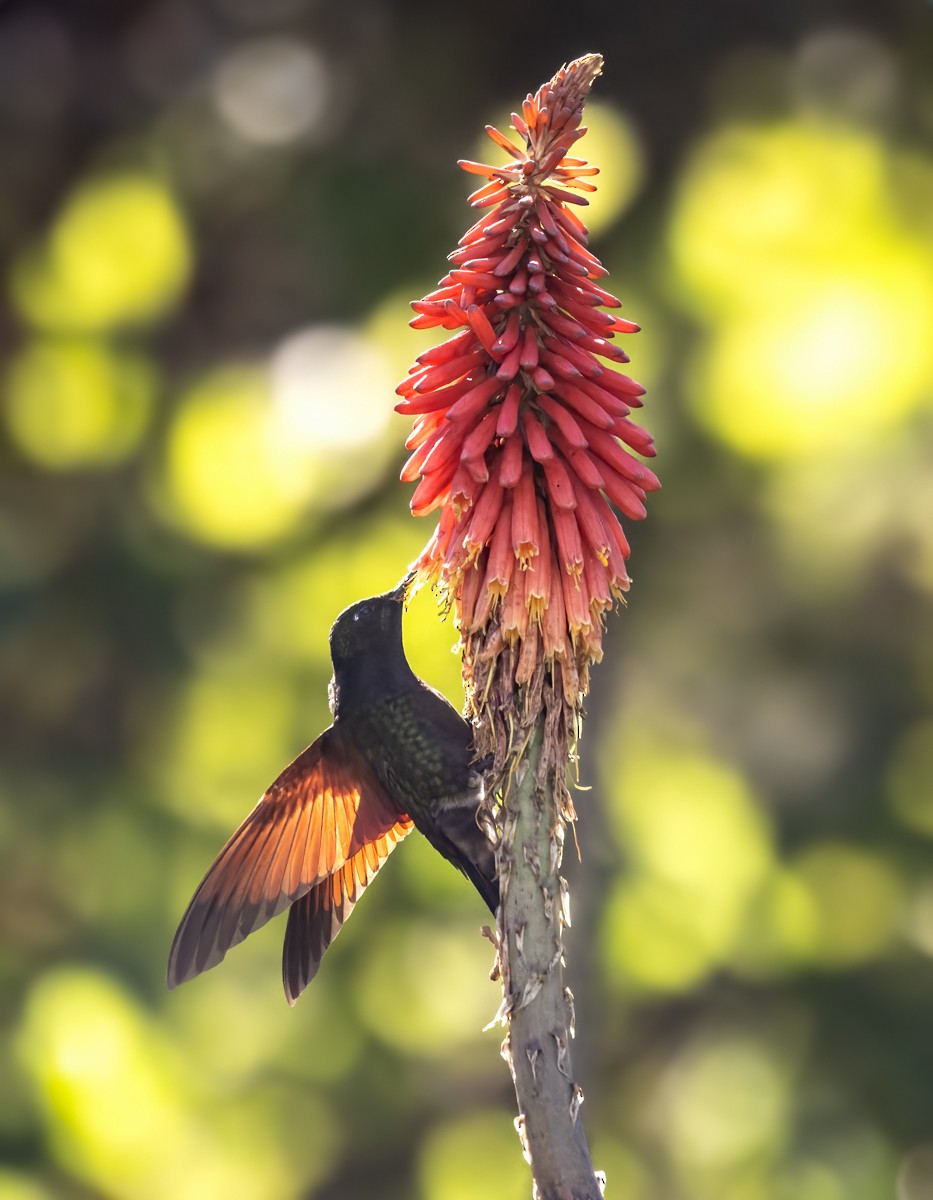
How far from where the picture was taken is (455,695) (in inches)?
314

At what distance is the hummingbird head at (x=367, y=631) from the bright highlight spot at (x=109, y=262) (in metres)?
7.00

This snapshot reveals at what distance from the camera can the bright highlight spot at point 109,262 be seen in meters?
9.81

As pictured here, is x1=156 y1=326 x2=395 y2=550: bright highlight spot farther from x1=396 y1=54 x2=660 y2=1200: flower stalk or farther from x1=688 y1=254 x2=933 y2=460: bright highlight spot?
x1=396 y1=54 x2=660 y2=1200: flower stalk

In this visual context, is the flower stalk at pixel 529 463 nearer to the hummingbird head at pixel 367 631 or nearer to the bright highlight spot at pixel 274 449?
the hummingbird head at pixel 367 631

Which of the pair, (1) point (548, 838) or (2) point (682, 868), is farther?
(2) point (682, 868)

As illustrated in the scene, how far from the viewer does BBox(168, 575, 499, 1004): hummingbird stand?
3.14 metres

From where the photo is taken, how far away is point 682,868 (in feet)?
29.7

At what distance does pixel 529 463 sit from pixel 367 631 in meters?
1.26

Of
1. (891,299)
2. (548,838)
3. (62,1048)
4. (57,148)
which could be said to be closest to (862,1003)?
(891,299)

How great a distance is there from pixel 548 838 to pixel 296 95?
31.2 feet

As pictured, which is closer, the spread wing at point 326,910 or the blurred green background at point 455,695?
the spread wing at point 326,910

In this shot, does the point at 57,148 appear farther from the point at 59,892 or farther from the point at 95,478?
the point at 59,892

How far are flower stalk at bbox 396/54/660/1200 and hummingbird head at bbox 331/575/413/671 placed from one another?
42.3 inches

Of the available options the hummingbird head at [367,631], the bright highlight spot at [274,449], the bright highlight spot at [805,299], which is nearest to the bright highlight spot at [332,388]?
the bright highlight spot at [274,449]
